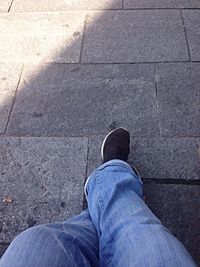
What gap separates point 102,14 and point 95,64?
60 cm

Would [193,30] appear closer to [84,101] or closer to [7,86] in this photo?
[84,101]

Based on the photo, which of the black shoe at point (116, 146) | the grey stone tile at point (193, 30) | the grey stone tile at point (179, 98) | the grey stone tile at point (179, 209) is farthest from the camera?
the grey stone tile at point (193, 30)

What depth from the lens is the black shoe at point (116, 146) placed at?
1.99m

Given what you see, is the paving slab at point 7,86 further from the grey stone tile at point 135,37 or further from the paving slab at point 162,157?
the paving slab at point 162,157

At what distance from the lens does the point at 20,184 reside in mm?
2002

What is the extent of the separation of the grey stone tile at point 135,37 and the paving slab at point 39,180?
0.81m

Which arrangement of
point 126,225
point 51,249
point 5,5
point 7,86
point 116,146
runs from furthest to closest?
point 5,5
point 7,86
point 116,146
point 126,225
point 51,249

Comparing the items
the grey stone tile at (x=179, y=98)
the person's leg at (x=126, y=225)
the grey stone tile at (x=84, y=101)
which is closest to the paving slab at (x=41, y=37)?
the grey stone tile at (x=84, y=101)

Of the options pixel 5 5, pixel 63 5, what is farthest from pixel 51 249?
pixel 5 5

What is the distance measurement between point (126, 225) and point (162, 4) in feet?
6.98

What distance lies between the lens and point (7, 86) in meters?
2.47

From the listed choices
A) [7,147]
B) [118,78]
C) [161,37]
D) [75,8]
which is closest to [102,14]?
[75,8]

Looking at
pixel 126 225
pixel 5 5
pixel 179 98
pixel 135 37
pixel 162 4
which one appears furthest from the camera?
pixel 5 5

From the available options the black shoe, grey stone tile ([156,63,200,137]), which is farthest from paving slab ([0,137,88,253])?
grey stone tile ([156,63,200,137])
